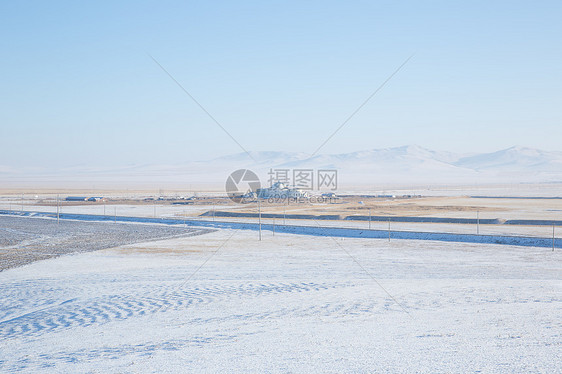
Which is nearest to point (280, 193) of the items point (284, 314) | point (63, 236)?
point (63, 236)

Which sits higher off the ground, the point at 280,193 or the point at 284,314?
the point at 280,193

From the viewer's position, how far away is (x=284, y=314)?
405 inches

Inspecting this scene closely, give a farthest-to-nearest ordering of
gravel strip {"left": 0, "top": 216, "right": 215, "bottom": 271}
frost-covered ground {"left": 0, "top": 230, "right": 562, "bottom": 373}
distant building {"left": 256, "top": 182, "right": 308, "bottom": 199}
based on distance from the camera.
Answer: distant building {"left": 256, "top": 182, "right": 308, "bottom": 199}
gravel strip {"left": 0, "top": 216, "right": 215, "bottom": 271}
frost-covered ground {"left": 0, "top": 230, "right": 562, "bottom": 373}

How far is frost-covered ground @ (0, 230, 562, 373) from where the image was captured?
24.9ft

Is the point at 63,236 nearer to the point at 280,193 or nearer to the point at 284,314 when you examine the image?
the point at 284,314

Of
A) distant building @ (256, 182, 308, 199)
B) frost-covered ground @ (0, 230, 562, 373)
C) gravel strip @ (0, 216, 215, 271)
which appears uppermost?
distant building @ (256, 182, 308, 199)

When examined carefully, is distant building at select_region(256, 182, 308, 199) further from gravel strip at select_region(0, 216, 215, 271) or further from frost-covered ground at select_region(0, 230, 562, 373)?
frost-covered ground at select_region(0, 230, 562, 373)

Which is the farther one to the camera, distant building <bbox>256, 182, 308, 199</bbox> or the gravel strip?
distant building <bbox>256, 182, 308, 199</bbox>

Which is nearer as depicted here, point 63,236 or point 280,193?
point 63,236

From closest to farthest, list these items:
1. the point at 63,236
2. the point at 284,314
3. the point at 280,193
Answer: the point at 284,314 < the point at 63,236 < the point at 280,193

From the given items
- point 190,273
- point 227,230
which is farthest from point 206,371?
point 227,230

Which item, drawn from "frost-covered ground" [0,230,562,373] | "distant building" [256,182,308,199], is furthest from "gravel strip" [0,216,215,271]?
"distant building" [256,182,308,199]

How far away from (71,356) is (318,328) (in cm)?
395

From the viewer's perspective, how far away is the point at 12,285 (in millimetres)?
13586
